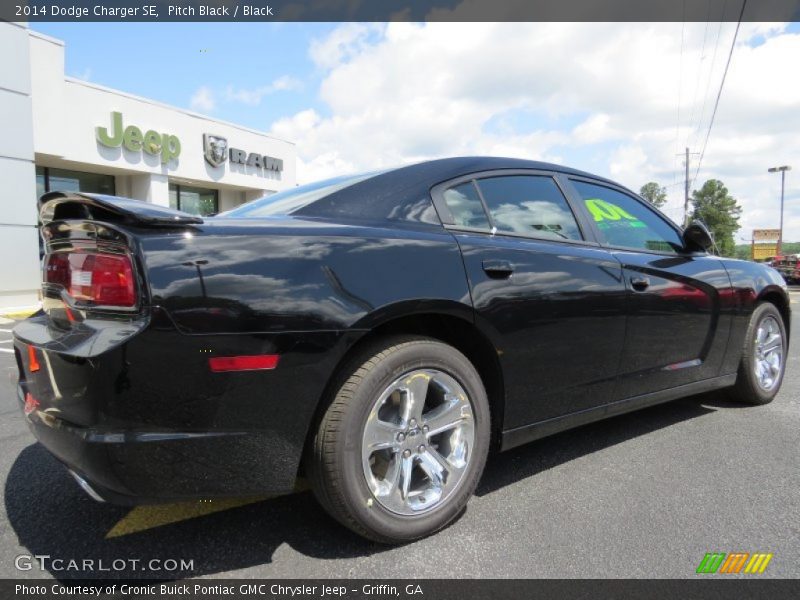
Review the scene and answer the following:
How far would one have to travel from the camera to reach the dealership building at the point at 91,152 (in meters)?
12.2


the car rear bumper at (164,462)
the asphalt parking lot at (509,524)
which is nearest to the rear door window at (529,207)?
the asphalt parking lot at (509,524)

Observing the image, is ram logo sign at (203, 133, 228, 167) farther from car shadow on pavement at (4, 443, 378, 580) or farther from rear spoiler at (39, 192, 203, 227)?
rear spoiler at (39, 192, 203, 227)

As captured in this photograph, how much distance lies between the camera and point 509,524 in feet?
7.55

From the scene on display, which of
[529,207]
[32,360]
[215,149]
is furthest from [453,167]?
[215,149]

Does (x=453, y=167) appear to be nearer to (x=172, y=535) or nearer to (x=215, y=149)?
(x=172, y=535)

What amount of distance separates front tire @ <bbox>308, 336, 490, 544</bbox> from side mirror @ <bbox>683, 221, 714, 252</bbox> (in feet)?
6.95

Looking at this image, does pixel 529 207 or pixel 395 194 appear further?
pixel 529 207

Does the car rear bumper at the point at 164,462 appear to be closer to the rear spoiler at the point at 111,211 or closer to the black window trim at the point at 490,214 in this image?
the rear spoiler at the point at 111,211

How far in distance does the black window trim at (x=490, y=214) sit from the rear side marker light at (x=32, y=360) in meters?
1.62

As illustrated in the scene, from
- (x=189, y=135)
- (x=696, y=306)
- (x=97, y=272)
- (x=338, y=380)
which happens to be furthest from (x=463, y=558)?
(x=189, y=135)

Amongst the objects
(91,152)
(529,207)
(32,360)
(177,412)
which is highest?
(91,152)

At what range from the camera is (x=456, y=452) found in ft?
7.47

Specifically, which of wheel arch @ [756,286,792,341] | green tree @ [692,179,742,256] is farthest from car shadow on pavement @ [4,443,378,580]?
green tree @ [692,179,742,256]

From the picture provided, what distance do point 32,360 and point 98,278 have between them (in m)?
0.50
